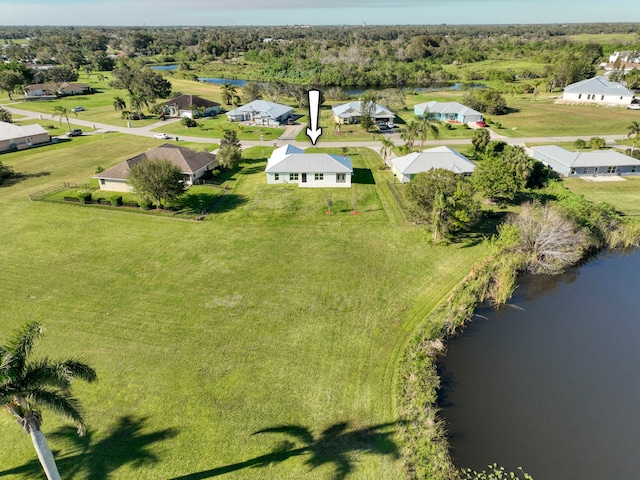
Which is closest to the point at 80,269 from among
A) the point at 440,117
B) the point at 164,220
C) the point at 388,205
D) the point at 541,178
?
the point at 164,220

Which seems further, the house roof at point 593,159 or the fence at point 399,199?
the house roof at point 593,159

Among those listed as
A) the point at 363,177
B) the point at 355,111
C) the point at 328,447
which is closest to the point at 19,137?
the point at 363,177

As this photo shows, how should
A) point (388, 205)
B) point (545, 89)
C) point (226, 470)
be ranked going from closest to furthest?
1. point (226, 470)
2. point (388, 205)
3. point (545, 89)

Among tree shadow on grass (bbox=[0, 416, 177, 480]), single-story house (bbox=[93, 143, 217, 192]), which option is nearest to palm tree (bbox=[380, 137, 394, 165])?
single-story house (bbox=[93, 143, 217, 192])

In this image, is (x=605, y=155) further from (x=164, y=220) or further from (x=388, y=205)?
(x=164, y=220)

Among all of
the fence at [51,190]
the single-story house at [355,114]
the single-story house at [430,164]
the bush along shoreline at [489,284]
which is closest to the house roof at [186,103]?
the single-story house at [355,114]

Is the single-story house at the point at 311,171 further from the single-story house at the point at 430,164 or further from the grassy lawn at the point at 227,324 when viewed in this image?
the single-story house at the point at 430,164
